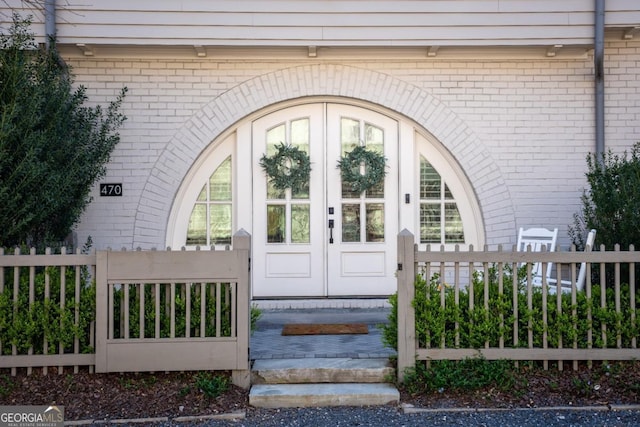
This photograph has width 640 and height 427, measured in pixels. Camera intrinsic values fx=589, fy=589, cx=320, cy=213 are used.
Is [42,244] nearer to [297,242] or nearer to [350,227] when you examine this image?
[297,242]

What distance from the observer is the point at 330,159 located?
24.1 feet

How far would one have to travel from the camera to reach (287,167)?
728cm

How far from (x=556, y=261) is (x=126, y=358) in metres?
3.52

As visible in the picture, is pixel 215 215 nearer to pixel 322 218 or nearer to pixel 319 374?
pixel 322 218

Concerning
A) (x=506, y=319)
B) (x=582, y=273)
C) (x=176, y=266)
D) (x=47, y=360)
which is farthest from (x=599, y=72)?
(x=47, y=360)

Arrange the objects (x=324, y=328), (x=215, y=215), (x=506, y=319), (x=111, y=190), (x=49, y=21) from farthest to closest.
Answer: (x=215, y=215) → (x=111, y=190) → (x=49, y=21) → (x=324, y=328) → (x=506, y=319)

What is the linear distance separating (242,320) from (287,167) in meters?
2.99

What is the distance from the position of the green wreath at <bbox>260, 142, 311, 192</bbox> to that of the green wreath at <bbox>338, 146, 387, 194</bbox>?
18.1 inches

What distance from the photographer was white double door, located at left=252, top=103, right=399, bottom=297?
732 centimetres

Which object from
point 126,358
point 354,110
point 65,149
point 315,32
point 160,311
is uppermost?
point 315,32

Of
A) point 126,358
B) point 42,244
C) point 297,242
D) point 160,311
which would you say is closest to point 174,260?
point 160,311

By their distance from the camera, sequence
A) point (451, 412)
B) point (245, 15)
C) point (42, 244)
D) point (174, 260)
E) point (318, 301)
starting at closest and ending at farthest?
point (451, 412) < point (174, 260) < point (42, 244) < point (245, 15) < point (318, 301)

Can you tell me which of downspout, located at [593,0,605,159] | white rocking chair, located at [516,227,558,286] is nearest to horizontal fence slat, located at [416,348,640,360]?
white rocking chair, located at [516,227,558,286]

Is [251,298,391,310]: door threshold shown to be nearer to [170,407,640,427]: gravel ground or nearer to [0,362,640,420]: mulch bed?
[0,362,640,420]: mulch bed
